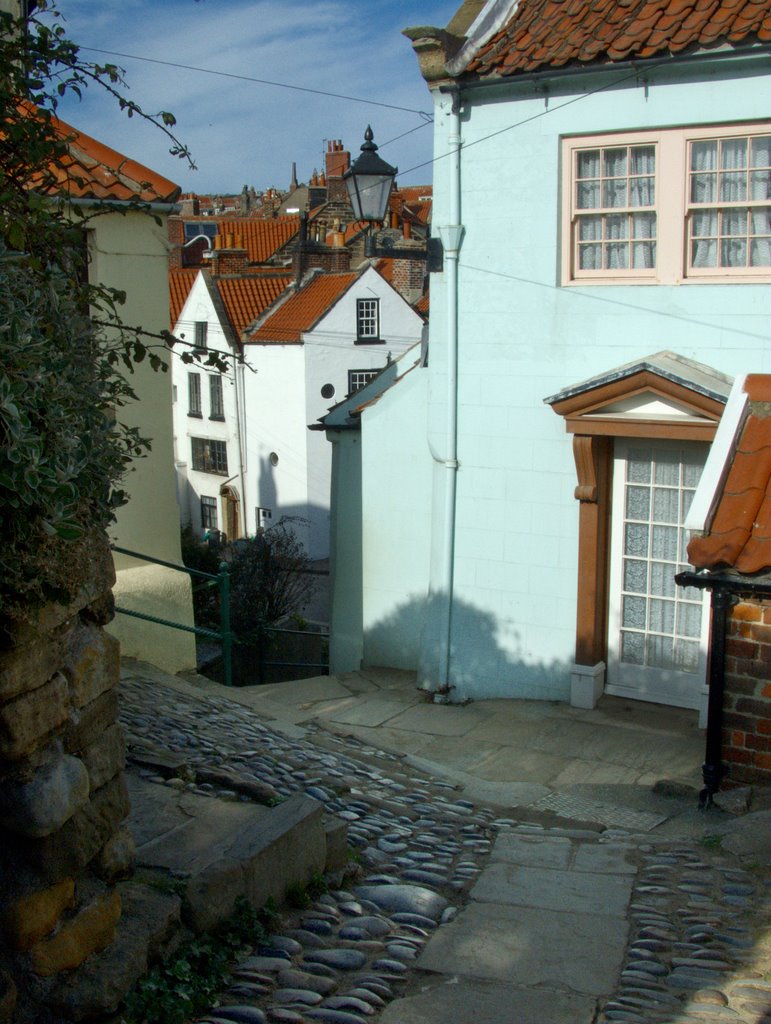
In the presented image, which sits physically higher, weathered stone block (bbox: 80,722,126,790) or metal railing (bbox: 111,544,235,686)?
weathered stone block (bbox: 80,722,126,790)

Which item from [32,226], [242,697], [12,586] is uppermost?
[32,226]

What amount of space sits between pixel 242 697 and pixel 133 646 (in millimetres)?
1174

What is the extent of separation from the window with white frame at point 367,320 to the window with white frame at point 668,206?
68.8 feet

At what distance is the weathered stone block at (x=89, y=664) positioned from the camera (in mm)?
3570

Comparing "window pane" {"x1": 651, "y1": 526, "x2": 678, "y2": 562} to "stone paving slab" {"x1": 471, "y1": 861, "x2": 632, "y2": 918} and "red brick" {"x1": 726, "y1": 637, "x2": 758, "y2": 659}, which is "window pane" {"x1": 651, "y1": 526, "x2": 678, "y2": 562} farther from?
"stone paving slab" {"x1": 471, "y1": 861, "x2": 632, "y2": 918}

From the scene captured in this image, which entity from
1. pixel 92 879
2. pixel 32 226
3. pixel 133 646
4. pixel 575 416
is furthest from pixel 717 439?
pixel 133 646

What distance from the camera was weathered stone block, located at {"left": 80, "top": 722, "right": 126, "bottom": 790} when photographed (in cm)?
367

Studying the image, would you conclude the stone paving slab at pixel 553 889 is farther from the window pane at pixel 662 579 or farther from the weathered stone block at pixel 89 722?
the window pane at pixel 662 579

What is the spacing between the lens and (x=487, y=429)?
1103cm

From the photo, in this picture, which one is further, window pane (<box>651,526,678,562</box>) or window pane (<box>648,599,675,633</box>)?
window pane (<box>648,599,675,633</box>)

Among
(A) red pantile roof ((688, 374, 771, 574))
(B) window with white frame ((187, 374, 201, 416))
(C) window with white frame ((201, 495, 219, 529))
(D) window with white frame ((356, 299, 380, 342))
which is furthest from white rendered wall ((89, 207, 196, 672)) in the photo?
(C) window with white frame ((201, 495, 219, 529))

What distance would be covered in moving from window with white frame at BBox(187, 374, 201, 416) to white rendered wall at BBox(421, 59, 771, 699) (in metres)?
24.8

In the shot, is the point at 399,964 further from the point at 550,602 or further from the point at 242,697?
the point at 550,602

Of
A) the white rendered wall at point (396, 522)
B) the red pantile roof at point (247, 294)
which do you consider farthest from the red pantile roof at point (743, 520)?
the red pantile roof at point (247, 294)
